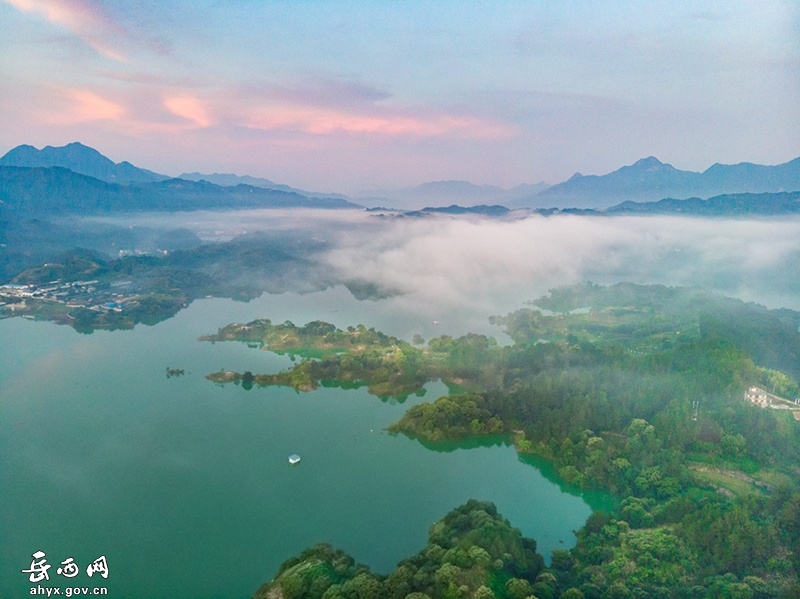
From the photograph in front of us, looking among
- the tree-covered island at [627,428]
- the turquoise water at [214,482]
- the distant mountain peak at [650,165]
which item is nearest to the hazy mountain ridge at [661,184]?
the distant mountain peak at [650,165]

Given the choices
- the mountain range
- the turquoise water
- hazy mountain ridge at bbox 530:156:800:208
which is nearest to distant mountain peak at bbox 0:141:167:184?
the mountain range

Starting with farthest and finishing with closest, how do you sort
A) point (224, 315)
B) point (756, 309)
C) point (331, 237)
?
point (331, 237) → point (224, 315) → point (756, 309)

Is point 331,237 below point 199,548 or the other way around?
the other way around

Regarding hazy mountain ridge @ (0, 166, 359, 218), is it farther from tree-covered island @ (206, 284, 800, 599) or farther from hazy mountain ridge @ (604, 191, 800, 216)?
hazy mountain ridge @ (604, 191, 800, 216)

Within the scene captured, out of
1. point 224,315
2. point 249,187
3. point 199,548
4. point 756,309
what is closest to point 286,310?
point 224,315

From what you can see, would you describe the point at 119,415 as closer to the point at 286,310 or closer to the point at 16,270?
the point at 286,310

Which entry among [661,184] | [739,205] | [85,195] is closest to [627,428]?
[739,205]
